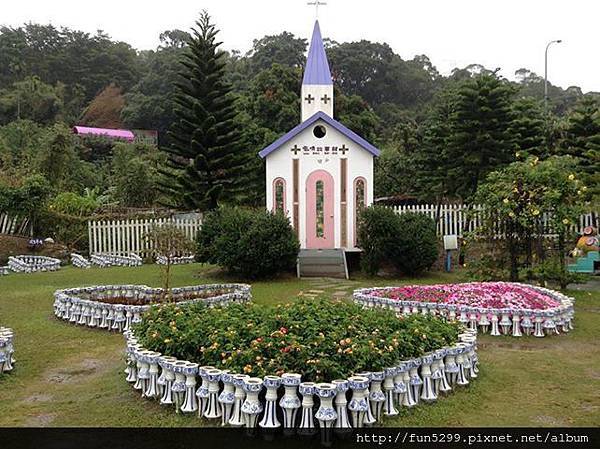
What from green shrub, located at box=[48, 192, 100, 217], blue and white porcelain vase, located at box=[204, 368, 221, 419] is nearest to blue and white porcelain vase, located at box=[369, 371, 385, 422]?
blue and white porcelain vase, located at box=[204, 368, 221, 419]

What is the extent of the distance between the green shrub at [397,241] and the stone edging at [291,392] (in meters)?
7.98

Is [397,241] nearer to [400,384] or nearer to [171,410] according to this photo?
[400,384]

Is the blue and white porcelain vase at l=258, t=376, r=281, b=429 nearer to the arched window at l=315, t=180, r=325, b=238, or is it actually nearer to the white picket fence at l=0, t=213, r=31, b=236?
the arched window at l=315, t=180, r=325, b=238

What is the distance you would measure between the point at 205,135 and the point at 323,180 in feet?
20.6

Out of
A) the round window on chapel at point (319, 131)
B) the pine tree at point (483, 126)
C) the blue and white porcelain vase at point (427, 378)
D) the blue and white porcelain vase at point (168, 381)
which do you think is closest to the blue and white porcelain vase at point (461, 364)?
the blue and white porcelain vase at point (427, 378)

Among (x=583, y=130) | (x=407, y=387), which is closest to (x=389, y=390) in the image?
(x=407, y=387)

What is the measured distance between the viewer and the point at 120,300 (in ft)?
30.4

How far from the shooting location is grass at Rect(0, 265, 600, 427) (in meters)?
4.79

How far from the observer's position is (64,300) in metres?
8.91

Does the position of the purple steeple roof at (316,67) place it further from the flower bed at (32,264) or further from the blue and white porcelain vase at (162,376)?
the blue and white porcelain vase at (162,376)

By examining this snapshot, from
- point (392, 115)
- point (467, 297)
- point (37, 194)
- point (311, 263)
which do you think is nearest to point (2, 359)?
point (467, 297)

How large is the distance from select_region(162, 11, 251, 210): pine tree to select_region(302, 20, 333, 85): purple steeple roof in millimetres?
3998

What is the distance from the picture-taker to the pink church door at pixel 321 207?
610 inches

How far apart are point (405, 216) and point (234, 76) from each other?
33.1 meters
